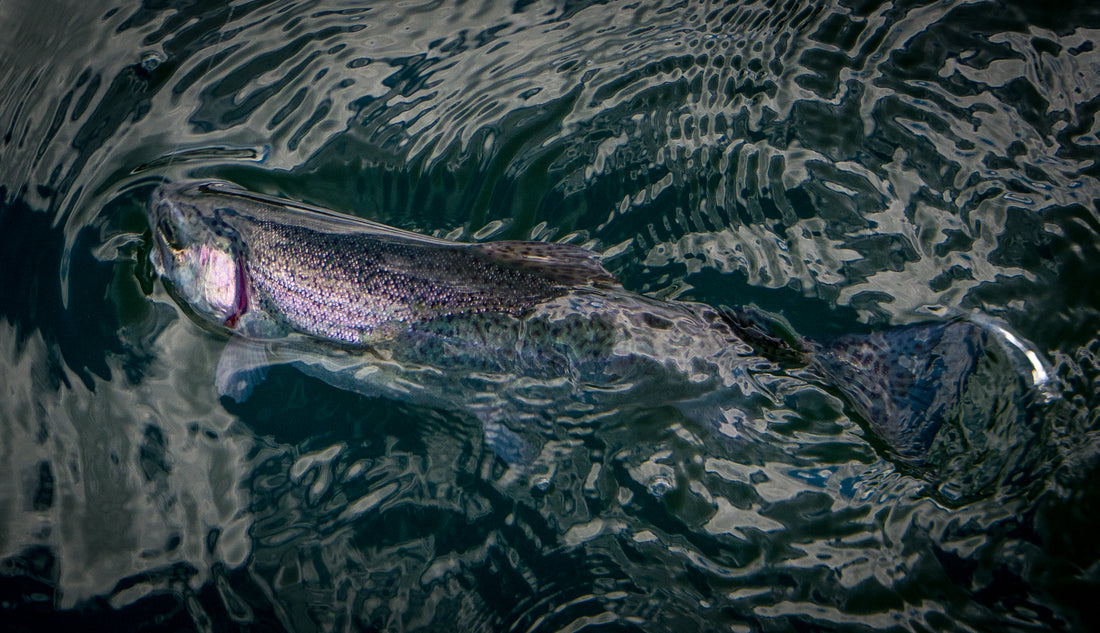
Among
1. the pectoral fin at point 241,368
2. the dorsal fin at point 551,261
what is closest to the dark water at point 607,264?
the pectoral fin at point 241,368

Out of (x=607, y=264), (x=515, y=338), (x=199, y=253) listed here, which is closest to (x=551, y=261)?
(x=515, y=338)

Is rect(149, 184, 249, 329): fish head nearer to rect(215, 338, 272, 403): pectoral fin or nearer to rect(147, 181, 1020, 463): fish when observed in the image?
rect(147, 181, 1020, 463): fish

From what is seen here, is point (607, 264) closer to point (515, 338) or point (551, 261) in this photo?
point (551, 261)

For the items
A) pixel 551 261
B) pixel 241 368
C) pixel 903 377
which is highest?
pixel 551 261

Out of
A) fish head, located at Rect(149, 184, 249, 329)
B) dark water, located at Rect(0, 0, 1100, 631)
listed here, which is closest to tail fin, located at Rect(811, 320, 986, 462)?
dark water, located at Rect(0, 0, 1100, 631)

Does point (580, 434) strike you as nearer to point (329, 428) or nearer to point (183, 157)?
point (329, 428)

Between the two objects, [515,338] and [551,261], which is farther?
[551,261]
